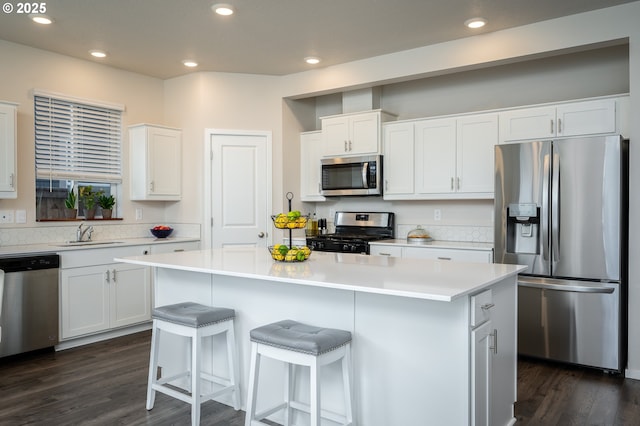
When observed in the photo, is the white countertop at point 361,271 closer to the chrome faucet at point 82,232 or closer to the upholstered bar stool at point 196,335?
the upholstered bar stool at point 196,335

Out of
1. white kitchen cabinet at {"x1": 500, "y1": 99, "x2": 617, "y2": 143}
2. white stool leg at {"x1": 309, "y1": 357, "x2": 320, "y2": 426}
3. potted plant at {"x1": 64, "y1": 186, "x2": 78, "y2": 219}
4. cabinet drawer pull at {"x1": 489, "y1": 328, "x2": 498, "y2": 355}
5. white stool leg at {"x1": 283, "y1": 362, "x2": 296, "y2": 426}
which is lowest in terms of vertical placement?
white stool leg at {"x1": 283, "y1": 362, "x2": 296, "y2": 426}

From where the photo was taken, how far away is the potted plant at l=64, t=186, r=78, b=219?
472 cm

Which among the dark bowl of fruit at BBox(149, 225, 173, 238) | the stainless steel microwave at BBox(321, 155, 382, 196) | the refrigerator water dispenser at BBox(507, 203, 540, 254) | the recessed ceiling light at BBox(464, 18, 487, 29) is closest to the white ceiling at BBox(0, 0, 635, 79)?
the recessed ceiling light at BBox(464, 18, 487, 29)

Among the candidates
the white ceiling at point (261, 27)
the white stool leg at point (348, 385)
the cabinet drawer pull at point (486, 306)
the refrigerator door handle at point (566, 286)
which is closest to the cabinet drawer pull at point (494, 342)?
the cabinet drawer pull at point (486, 306)

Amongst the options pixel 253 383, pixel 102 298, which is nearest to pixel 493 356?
pixel 253 383

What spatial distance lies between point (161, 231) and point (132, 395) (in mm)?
2330

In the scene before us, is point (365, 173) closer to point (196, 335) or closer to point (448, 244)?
point (448, 244)

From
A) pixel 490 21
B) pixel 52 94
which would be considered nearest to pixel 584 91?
pixel 490 21

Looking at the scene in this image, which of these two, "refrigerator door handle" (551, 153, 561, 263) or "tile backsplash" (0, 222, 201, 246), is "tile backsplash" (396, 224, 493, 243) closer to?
"refrigerator door handle" (551, 153, 561, 263)

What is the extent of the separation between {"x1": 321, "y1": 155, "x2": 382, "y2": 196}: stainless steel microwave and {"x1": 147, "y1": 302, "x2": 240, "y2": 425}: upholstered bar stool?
253 centimetres

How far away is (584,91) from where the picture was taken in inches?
166

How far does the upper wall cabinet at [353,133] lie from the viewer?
194 inches

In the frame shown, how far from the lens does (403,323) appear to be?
226 cm

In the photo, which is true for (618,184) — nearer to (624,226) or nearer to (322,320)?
(624,226)
